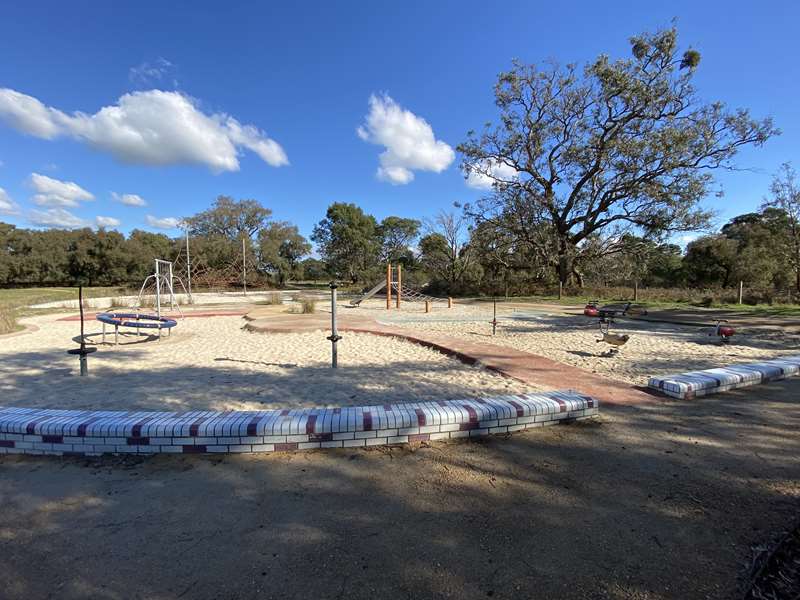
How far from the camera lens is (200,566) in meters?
1.72

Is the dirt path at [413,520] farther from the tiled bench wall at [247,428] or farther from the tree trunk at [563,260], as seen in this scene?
the tree trunk at [563,260]

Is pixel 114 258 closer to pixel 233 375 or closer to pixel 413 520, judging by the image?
pixel 233 375

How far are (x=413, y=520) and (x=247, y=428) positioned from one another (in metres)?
1.48

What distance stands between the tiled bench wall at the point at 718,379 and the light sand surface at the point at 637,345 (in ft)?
1.63

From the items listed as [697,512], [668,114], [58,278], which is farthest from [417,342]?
[58,278]

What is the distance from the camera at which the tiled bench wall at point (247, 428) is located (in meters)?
2.84

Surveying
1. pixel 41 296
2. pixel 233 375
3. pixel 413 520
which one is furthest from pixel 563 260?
pixel 41 296

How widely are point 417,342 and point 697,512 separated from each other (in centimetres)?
589

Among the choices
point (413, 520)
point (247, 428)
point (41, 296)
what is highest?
point (41, 296)

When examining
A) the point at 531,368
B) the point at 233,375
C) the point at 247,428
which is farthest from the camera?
the point at 531,368

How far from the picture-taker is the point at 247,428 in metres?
2.85

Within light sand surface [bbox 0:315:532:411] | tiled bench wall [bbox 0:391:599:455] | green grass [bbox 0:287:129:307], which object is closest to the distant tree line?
green grass [bbox 0:287:129:307]

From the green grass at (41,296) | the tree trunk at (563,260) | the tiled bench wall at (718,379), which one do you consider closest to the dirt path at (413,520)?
the tiled bench wall at (718,379)

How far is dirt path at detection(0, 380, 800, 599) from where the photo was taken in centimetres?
162
